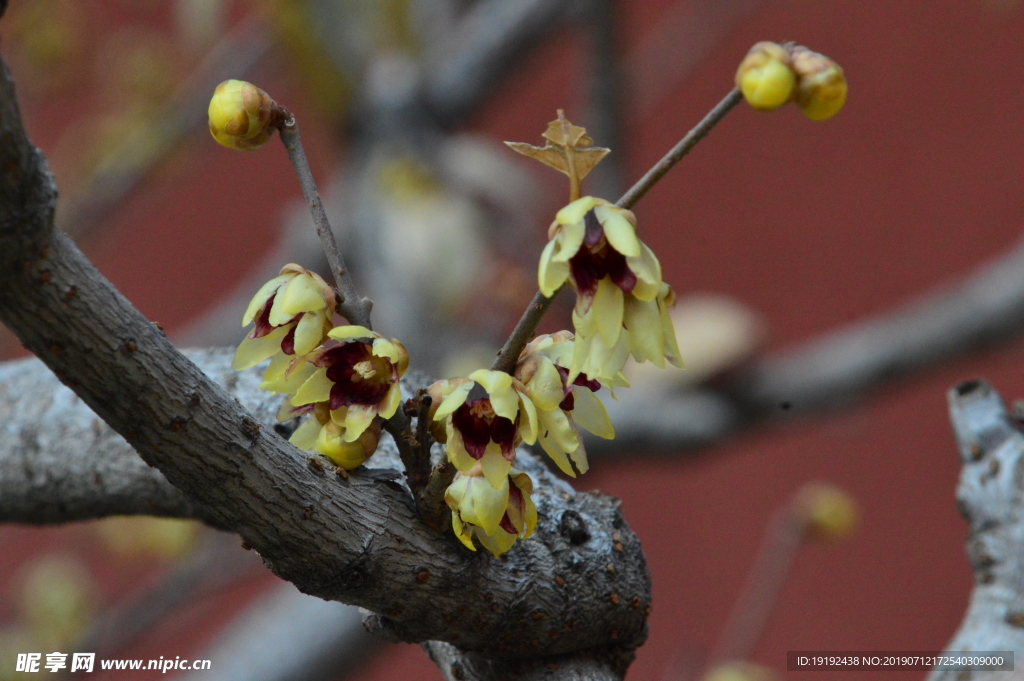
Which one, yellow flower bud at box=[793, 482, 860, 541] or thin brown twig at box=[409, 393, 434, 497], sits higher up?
yellow flower bud at box=[793, 482, 860, 541]

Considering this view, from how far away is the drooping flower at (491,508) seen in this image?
0.36m

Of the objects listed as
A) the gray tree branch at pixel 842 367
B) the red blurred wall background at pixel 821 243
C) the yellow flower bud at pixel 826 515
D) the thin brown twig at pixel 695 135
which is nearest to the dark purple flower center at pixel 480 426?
the thin brown twig at pixel 695 135

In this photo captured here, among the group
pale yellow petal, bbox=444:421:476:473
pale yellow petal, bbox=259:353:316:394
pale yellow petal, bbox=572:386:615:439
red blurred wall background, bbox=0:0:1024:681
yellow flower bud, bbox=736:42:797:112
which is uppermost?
red blurred wall background, bbox=0:0:1024:681

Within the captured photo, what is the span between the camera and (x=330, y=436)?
15.6 inches

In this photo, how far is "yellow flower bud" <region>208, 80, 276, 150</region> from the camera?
0.35 meters

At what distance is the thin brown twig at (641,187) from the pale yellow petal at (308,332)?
0.22ft

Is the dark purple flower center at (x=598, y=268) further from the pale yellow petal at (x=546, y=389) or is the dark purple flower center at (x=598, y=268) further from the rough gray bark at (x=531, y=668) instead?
the rough gray bark at (x=531, y=668)

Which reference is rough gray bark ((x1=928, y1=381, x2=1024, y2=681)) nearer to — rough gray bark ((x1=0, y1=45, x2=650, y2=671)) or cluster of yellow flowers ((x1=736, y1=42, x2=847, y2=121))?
rough gray bark ((x1=0, y1=45, x2=650, y2=671))

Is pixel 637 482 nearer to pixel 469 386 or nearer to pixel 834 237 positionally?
pixel 834 237

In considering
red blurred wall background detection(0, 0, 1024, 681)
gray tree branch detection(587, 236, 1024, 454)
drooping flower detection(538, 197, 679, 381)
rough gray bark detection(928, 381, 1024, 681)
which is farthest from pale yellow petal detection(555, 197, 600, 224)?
red blurred wall background detection(0, 0, 1024, 681)

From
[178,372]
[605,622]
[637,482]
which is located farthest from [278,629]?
[637,482]

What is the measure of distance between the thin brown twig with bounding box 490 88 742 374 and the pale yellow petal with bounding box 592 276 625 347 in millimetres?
16

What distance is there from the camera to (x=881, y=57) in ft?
6.75

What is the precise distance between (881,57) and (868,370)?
100cm
